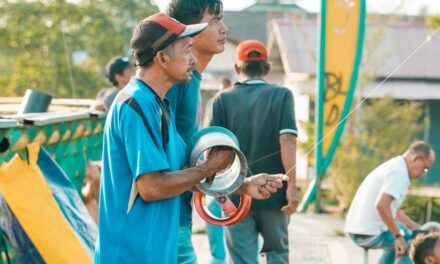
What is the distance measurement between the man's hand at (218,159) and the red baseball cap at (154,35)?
1.40ft

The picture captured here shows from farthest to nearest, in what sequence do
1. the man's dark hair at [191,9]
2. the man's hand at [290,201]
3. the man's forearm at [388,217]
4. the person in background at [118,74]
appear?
the person in background at [118,74] < the man's forearm at [388,217] < the man's hand at [290,201] < the man's dark hair at [191,9]

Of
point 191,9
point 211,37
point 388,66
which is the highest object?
point 191,9

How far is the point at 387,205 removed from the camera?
5.87 metres

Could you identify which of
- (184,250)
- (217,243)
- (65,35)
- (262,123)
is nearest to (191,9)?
(184,250)

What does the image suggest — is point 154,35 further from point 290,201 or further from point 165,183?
point 290,201

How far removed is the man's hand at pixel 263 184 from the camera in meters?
3.41

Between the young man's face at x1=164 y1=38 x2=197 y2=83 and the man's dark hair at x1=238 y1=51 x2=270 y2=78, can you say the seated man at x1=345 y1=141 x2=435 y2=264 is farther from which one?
the young man's face at x1=164 y1=38 x2=197 y2=83

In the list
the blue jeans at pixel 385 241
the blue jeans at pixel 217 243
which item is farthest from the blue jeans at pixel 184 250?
the blue jeans at pixel 217 243

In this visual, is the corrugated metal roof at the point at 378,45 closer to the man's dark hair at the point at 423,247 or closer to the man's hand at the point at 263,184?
the man's dark hair at the point at 423,247

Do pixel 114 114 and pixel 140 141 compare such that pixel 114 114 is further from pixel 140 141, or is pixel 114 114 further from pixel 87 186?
pixel 87 186

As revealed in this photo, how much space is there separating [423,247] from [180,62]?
7.88 ft

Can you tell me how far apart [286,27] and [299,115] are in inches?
100

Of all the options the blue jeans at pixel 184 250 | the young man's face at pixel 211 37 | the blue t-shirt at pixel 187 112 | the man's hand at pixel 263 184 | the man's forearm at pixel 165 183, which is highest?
the young man's face at pixel 211 37

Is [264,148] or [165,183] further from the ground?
[165,183]
